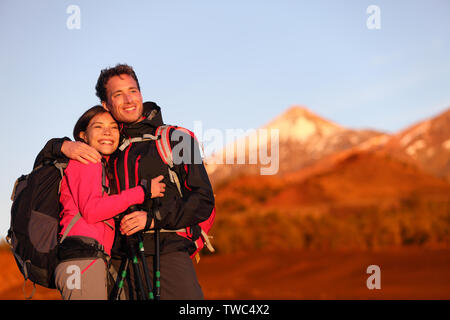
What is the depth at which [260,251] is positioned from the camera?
18234 mm

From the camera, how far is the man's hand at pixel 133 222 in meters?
3.50

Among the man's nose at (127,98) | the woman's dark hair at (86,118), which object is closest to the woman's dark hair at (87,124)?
the woman's dark hair at (86,118)

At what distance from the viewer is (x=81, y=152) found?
3.54 m

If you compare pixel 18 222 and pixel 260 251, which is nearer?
pixel 18 222

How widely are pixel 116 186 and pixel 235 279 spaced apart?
39.2 feet

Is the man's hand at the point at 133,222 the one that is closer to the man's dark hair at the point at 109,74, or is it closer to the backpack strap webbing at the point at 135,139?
the backpack strap webbing at the point at 135,139

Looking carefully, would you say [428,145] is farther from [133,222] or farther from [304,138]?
[133,222]

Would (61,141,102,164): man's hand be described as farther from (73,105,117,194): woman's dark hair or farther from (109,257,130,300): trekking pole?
(109,257,130,300): trekking pole

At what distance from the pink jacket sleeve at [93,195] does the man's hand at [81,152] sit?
0.03 m

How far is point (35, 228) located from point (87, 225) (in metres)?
0.29
